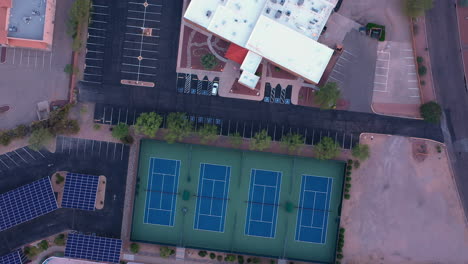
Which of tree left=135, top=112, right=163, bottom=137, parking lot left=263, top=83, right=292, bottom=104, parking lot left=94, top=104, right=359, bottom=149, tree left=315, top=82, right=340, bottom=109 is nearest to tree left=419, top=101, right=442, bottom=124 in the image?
parking lot left=94, top=104, right=359, bottom=149

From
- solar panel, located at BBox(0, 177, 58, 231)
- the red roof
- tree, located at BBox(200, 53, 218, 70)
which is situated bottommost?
solar panel, located at BBox(0, 177, 58, 231)

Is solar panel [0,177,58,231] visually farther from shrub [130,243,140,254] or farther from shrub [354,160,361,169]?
shrub [354,160,361,169]

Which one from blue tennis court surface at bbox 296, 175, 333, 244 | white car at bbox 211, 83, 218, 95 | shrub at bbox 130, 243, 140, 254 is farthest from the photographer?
white car at bbox 211, 83, 218, 95

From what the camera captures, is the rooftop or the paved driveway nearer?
the rooftop

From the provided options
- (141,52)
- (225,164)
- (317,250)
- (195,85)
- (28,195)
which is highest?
(141,52)

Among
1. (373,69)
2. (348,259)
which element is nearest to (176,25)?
(373,69)

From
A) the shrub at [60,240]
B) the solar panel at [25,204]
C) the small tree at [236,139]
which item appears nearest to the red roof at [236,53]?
the small tree at [236,139]

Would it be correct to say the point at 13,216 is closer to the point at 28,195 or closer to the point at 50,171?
the point at 28,195
